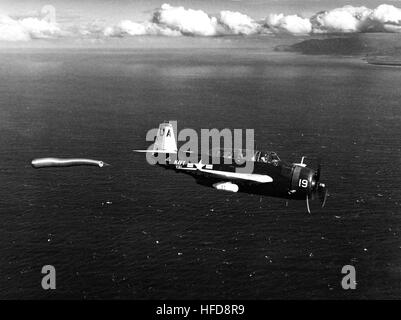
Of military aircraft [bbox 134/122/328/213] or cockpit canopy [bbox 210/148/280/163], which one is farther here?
cockpit canopy [bbox 210/148/280/163]

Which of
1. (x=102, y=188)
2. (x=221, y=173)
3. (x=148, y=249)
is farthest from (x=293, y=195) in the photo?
(x=102, y=188)

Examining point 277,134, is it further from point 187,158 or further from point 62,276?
point 187,158

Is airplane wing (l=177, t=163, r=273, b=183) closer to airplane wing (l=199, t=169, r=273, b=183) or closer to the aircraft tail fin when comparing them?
airplane wing (l=199, t=169, r=273, b=183)

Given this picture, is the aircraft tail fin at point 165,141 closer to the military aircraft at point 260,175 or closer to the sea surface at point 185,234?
the military aircraft at point 260,175

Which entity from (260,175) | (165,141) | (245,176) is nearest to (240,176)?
(245,176)

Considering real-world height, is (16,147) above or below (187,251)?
above

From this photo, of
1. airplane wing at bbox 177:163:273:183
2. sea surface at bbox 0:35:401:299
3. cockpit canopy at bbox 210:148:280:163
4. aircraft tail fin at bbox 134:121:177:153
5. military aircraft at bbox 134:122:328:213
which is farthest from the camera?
sea surface at bbox 0:35:401:299

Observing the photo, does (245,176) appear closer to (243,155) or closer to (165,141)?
(243,155)

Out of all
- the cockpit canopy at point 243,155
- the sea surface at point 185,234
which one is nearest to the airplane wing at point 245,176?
the cockpit canopy at point 243,155

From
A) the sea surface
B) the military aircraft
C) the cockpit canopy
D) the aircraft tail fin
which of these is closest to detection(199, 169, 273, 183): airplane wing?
the military aircraft

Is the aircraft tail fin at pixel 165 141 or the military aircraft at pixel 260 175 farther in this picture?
the aircraft tail fin at pixel 165 141

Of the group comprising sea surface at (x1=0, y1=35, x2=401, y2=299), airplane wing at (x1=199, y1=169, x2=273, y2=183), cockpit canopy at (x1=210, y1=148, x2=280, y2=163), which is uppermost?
cockpit canopy at (x1=210, y1=148, x2=280, y2=163)
